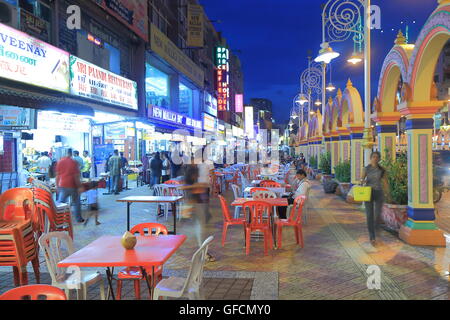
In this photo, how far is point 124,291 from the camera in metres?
5.64

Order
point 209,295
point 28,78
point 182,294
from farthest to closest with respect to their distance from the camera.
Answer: point 28,78 → point 209,295 → point 182,294

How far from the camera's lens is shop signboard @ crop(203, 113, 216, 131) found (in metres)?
32.3

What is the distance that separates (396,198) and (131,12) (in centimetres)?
1207

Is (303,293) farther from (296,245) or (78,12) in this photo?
(78,12)

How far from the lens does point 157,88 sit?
25.6m

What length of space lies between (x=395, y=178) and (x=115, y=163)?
34.9 ft

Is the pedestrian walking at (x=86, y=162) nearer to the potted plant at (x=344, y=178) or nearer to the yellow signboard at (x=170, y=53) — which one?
the yellow signboard at (x=170, y=53)

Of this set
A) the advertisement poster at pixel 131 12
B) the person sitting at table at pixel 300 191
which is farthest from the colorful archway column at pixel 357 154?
the advertisement poster at pixel 131 12

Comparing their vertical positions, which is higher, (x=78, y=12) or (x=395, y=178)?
(x=78, y=12)

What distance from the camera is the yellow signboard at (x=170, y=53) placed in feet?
63.2

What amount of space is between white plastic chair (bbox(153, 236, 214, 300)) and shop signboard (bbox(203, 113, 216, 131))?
91.8 feet

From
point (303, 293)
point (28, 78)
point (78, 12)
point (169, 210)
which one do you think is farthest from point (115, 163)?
point (303, 293)

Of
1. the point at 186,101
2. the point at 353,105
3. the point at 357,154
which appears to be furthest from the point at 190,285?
the point at 186,101

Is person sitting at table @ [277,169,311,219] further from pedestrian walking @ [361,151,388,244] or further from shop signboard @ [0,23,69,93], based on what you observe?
shop signboard @ [0,23,69,93]
